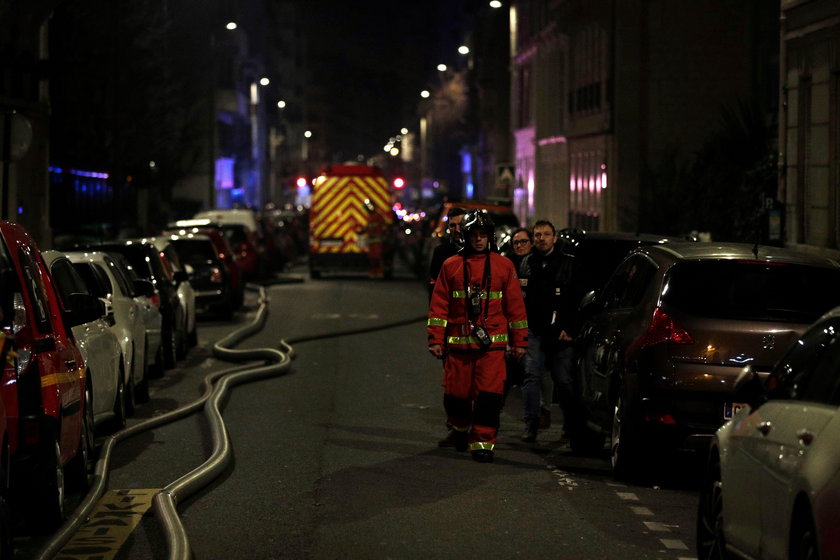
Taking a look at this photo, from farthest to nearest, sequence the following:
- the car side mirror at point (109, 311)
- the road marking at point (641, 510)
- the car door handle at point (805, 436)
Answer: the car side mirror at point (109, 311) < the road marking at point (641, 510) < the car door handle at point (805, 436)

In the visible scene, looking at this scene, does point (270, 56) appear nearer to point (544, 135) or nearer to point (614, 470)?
point (544, 135)

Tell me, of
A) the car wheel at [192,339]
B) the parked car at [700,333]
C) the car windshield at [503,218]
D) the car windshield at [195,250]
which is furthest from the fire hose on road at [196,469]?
the car windshield at [503,218]

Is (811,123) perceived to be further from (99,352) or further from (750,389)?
(750,389)

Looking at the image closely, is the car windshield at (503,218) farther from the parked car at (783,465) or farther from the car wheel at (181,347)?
the parked car at (783,465)

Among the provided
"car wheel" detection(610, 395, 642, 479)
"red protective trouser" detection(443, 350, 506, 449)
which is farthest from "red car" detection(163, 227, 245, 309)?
"car wheel" detection(610, 395, 642, 479)

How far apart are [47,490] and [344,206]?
34.7 metres

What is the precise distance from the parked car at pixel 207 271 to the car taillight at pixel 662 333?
17495mm

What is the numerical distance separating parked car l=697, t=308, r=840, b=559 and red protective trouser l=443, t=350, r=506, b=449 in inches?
167

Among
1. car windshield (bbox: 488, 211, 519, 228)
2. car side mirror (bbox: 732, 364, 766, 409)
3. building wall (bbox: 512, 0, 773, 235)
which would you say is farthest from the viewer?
building wall (bbox: 512, 0, 773, 235)

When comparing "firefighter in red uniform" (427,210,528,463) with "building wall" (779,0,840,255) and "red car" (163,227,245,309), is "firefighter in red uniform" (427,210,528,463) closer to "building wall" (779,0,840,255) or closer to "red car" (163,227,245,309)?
"building wall" (779,0,840,255)

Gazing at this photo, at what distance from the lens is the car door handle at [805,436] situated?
6.19 metres

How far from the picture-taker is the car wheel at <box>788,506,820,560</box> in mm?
5961

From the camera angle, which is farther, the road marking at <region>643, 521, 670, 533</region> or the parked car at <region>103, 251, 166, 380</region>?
the parked car at <region>103, 251, 166, 380</region>

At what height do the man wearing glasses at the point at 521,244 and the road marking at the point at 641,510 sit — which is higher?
the man wearing glasses at the point at 521,244
